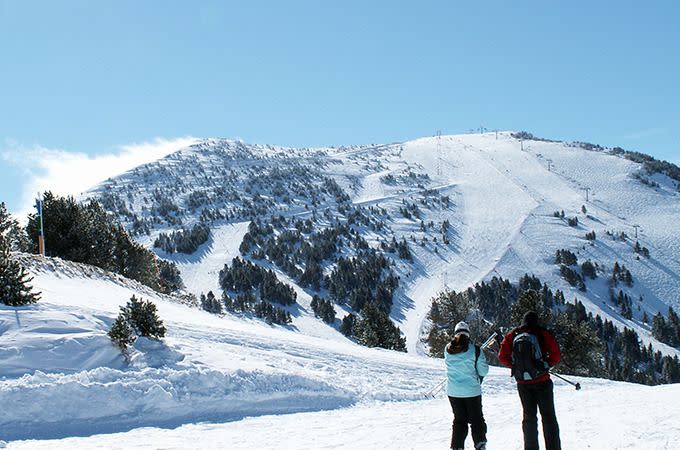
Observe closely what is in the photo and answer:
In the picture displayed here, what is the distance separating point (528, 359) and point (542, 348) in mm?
299

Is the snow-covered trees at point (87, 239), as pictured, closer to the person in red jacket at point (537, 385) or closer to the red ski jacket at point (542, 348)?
the red ski jacket at point (542, 348)

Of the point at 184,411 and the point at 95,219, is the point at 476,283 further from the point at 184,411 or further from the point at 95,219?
the point at 184,411

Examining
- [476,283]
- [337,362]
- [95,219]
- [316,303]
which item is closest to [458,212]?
[476,283]

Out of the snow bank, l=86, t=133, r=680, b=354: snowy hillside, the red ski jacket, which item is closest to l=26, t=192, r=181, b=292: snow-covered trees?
the snow bank

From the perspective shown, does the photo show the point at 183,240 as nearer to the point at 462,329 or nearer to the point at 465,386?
the point at 462,329

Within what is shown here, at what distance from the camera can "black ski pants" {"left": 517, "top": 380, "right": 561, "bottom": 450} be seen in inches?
272

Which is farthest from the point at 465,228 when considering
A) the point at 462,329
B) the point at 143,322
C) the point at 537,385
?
the point at 537,385

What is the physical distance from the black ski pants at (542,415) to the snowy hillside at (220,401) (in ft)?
4.36

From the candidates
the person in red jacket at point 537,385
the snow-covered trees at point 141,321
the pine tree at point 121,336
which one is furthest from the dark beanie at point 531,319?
the snow-covered trees at point 141,321

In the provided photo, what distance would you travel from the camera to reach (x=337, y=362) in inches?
699

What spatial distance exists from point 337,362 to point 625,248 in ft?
443

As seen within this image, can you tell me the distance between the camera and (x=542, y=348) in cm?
706

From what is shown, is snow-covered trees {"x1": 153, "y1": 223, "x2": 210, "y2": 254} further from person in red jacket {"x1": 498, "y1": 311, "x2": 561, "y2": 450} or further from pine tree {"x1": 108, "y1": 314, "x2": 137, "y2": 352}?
person in red jacket {"x1": 498, "y1": 311, "x2": 561, "y2": 450}

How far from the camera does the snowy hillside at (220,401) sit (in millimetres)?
9562
